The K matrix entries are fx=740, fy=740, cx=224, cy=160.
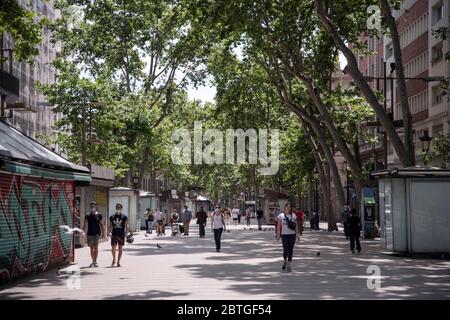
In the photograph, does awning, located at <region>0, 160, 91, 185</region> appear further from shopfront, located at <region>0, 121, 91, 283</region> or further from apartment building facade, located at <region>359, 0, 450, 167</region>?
apartment building facade, located at <region>359, 0, 450, 167</region>

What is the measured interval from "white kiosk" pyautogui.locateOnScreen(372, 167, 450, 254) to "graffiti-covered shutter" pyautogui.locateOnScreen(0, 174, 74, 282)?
32.3 ft

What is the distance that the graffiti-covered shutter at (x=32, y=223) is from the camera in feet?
47.8

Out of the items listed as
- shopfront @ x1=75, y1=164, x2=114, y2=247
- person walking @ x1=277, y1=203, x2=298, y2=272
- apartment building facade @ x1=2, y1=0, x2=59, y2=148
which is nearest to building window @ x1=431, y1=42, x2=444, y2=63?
shopfront @ x1=75, y1=164, x2=114, y2=247

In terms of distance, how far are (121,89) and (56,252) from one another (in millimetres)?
31470

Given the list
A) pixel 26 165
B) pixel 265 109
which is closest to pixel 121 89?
pixel 265 109

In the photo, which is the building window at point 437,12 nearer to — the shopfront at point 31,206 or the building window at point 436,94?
the building window at point 436,94

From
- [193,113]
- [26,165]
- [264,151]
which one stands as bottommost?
[26,165]

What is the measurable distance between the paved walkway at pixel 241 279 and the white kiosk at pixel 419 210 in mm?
874

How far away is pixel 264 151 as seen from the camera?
6781 cm

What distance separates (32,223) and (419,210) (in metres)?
11.9

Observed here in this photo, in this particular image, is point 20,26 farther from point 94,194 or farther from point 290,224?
point 94,194

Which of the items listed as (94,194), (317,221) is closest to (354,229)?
(94,194)

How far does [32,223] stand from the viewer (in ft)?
53.9
